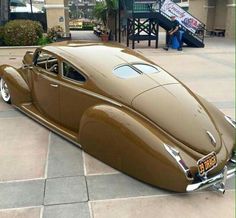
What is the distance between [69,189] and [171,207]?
47.1 inches

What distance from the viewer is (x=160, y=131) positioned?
12.1 ft

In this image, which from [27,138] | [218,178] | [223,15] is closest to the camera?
[218,178]

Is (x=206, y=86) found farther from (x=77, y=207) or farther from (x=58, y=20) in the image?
(x=58, y=20)

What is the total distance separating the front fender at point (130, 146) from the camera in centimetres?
349

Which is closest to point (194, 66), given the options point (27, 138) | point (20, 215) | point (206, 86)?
point (206, 86)

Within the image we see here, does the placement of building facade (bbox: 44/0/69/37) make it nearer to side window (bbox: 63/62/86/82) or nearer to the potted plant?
the potted plant

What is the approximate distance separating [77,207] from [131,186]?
0.71 meters

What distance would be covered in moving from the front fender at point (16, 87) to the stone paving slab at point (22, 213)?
293 cm

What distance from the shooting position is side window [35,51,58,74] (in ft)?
16.8

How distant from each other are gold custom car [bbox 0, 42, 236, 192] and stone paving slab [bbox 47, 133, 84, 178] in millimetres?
154

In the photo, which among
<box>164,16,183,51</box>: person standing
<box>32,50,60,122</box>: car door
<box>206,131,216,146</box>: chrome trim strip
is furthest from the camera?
<box>164,16,183,51</box>: person standing

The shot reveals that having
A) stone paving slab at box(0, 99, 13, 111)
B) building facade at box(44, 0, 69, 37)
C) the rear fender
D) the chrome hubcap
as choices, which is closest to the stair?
building facade at box(44, 0, 69, 37)

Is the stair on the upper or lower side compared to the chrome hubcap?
upper

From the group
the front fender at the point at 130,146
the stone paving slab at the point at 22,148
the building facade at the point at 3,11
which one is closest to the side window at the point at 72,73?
the front fender at the point at 130,146
